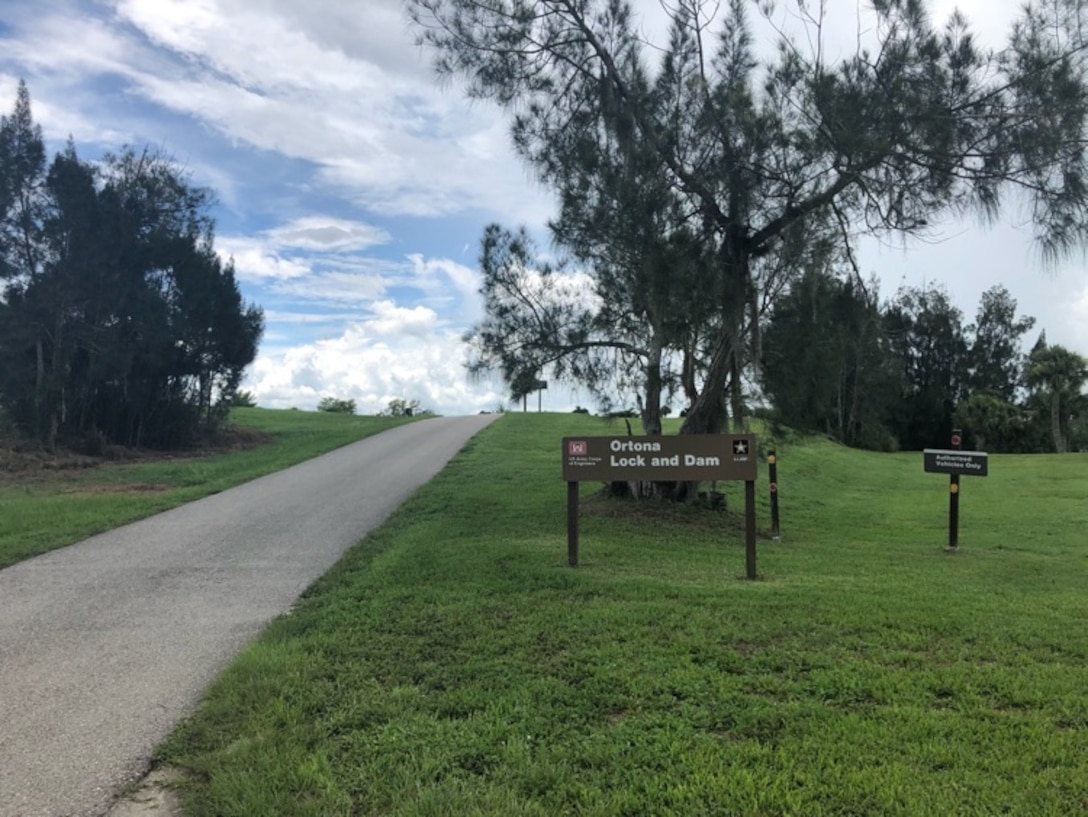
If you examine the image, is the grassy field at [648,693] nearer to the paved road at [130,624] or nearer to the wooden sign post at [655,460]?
the paved road at [130,624]

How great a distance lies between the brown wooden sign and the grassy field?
86 cm

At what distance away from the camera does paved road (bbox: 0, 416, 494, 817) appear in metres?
3.48

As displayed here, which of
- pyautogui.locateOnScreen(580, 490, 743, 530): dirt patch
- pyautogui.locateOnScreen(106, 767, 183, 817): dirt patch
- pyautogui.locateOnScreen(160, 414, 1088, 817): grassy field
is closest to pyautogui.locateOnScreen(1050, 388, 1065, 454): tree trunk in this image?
pyautogui.locateOnScreen(580, 490, 743, 530): dirt patch

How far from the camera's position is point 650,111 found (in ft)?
30.4

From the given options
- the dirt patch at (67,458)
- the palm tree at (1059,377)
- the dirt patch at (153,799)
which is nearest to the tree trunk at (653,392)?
the dirt patch at (153,799)

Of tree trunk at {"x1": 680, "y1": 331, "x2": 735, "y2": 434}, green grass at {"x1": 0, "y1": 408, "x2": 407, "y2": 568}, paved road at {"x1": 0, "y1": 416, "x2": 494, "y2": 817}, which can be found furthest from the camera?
tree trunk at {"x1": 680, "y1": 331, "x2": 735, "y2": 434}

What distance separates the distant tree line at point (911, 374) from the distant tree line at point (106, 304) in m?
18.4

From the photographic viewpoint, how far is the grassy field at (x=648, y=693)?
2.99 meters

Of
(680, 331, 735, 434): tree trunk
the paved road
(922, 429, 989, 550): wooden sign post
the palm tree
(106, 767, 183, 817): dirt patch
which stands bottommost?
(106, 767, 183, 817): dirt patch

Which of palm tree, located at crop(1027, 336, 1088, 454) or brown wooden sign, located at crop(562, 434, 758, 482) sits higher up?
palm tree, located at crop(1027, 336, 1088, 454)

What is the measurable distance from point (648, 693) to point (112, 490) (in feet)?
41.6

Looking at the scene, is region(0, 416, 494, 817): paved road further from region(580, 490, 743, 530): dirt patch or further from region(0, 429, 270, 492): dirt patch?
region(0, 429, 270, 492): dirt patch

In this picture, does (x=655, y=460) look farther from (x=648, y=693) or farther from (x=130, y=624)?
(x=130, y=624)

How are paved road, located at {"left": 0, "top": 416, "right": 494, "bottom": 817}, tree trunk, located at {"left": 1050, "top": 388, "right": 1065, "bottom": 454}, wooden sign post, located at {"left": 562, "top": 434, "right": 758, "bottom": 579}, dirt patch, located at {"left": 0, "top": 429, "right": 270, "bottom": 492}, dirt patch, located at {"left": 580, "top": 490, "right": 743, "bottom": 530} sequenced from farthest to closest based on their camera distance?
tree trunk, located at {"left": 1050, "top": 388, "right": 1065, "bottom": 454}, dirt patch, located at {"left": 0, "top": 429, "right": 270, "bottom": 492}, dirt patch, located at {"left": 580, "top": 490, "right": 743, "bottom": 530}, wooden sign post, located at {"left": 562, "top": 434, "right": 758, "bottom": 579}, paved road, located at {"left": 0, "top": 416, "right": 494, "bottom": 817}
